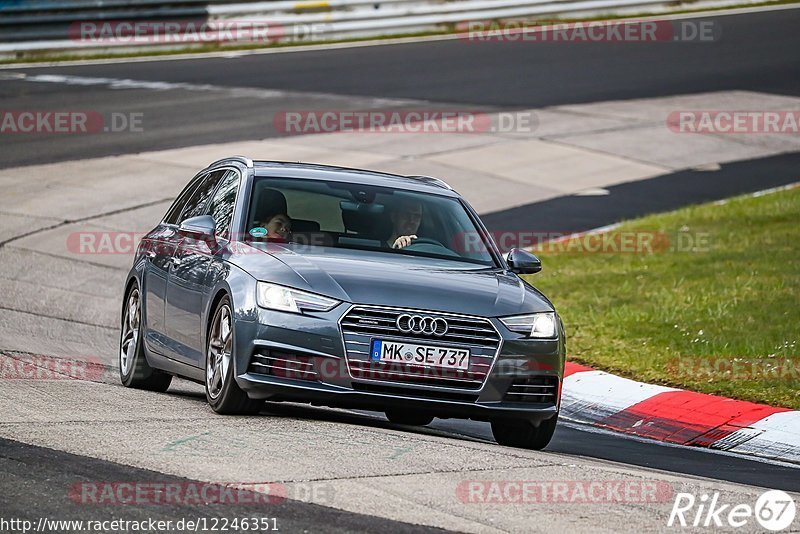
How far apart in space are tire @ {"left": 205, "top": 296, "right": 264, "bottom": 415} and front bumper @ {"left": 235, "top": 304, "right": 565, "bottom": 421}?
0.13 meters

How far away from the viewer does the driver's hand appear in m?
9.28

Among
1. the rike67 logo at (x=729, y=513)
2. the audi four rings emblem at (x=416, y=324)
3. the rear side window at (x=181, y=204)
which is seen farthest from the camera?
the rear side window at (x=181, y=204)

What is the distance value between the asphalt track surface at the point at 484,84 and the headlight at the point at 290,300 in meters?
11.2

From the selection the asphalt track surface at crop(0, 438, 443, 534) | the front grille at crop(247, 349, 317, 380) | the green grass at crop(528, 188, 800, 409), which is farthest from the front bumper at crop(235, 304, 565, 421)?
the green grass at crop(528, 188, 800, 409)

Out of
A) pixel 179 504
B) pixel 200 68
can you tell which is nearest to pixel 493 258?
pixel 179 504

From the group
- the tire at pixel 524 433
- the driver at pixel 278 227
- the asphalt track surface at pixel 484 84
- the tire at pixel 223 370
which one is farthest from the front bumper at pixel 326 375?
the asphalt track surface at pixel 484 84

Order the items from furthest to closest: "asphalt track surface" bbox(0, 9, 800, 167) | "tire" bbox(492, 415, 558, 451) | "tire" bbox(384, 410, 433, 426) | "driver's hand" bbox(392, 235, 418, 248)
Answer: "asphalt track surface" bbox(0, 9, 800, 167) < "tire" bbox(384, 410, 433, 426) < "driver's hand" bbox(392, 235, 418, 248) < "tire" bbox(492, 415, 558, 451)

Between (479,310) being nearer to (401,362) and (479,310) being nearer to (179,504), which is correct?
(401,362)

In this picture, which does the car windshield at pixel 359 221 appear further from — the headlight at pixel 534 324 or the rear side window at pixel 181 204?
the rear side window at pixel 181 204

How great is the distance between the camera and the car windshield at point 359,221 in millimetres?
9195

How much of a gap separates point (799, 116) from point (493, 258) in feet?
65.2

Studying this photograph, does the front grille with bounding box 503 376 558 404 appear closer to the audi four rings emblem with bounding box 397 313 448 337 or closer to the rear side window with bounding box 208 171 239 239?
the audi four rings emblem with bounding box 397 313 448 337

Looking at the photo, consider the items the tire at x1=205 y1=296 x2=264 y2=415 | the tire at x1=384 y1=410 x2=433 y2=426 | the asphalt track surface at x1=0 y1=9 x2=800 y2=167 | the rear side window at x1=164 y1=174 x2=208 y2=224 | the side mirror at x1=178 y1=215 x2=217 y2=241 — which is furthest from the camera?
the asphalt track surface at x1=0 y1=9 x2=800 y2=167

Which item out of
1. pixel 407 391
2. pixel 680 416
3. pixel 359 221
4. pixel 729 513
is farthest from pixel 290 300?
pixel 680 416
